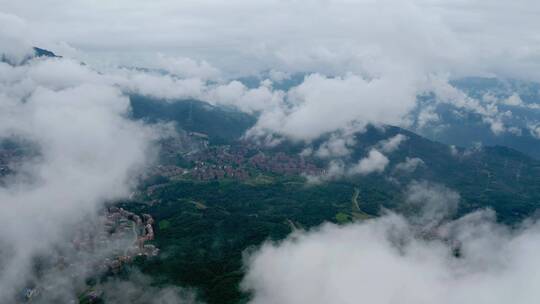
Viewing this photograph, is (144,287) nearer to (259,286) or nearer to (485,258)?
(259,286)

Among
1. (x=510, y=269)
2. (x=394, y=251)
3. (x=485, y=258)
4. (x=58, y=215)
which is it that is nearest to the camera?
(x=510, y=269)

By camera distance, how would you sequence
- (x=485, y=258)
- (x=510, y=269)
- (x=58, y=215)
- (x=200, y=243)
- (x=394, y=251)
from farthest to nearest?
(x=58, y=215) → (x=200, y=243) → (x=394, y=251) → (x=485, y=258) → (x=510, y=269)

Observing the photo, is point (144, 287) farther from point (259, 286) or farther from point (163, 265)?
point (259, 286)

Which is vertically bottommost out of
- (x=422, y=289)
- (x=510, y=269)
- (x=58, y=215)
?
(x=58, y=215)

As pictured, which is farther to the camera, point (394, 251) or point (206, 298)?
point (394, 251)

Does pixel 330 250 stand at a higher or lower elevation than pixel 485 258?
lower

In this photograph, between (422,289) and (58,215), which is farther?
(58,215)

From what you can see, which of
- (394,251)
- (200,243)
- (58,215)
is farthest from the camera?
(58,215)

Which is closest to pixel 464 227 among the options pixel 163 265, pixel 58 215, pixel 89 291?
pixel 163 265

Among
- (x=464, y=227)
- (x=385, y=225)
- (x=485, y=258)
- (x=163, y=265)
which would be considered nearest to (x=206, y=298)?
(x=163, y=265)
